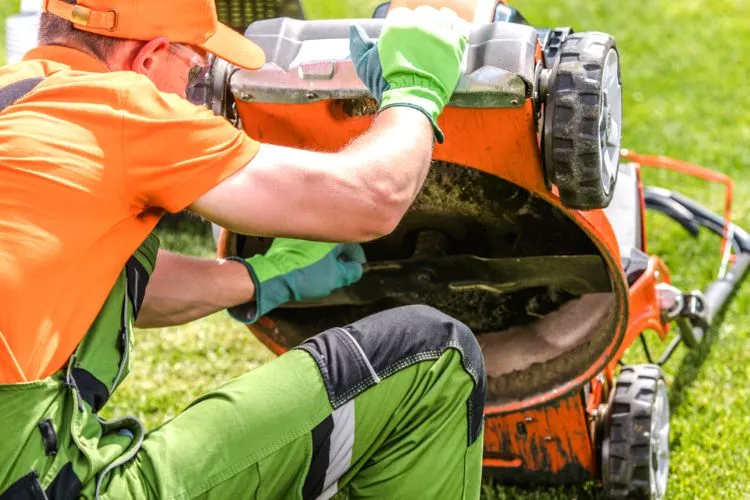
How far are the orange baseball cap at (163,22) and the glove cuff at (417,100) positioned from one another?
0.32 m

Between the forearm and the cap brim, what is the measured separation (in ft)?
1.92

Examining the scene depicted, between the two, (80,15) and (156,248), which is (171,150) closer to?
(80,15)

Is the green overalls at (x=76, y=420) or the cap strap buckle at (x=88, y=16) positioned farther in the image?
the cap strap buckle at (x=88, y=16)

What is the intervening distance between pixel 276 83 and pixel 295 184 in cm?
48

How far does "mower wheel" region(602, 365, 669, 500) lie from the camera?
295 cm

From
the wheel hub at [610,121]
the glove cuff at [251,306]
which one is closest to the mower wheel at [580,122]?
the wheel hub at [610,121]

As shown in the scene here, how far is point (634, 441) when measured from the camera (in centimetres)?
296

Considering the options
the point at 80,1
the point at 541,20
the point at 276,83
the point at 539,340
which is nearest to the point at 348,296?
the point at 539,340

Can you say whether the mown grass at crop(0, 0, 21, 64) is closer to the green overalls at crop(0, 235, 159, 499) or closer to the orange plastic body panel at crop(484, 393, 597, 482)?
the orange plastic body panel at crop(484, 393, 597, 482)

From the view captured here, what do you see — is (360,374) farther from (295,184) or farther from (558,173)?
(558,173)

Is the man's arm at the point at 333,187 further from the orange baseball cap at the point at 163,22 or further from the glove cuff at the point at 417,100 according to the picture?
the orange baseball cap at the point at 163,22

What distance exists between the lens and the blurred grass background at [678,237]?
3.39m

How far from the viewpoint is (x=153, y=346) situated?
13.3 feet

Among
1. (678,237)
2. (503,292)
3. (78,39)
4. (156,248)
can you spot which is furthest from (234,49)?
(678,237)
